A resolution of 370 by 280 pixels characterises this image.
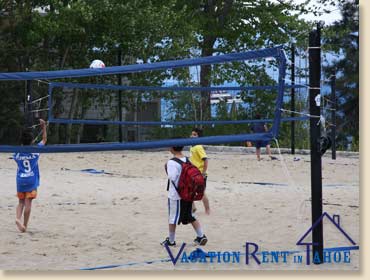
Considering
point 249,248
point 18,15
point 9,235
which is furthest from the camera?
point 18,15

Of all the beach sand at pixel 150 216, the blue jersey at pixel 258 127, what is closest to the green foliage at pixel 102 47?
the blue jersey at pixel 258 127

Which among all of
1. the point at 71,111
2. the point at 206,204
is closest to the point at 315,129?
the point at 206,204

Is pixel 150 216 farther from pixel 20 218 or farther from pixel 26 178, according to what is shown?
pixel 26 178

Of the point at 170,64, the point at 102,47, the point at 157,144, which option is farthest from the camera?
the point at 102,47

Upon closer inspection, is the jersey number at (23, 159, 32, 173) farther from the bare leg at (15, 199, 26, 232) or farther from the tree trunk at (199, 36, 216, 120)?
the tree trunk at (199, 36, 216, 120)

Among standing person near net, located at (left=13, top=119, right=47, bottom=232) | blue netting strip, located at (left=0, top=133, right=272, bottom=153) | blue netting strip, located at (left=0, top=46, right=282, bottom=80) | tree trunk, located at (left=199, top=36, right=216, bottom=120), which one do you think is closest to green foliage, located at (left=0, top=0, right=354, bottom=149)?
tree trunk, located at (left=199, top=36, right=216, bottom=120)

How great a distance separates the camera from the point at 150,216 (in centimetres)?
984

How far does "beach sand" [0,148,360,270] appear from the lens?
7.37 m

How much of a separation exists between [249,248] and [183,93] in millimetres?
13131

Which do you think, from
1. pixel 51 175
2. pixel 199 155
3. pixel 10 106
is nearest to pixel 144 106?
pixel 10 106

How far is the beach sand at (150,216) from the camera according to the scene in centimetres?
737

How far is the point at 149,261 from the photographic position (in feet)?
23.6

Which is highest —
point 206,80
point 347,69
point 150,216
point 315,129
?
point 347,69

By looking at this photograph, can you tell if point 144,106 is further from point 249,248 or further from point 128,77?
point 249,248
